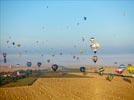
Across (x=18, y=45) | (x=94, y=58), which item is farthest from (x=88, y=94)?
(x=18, y=45)

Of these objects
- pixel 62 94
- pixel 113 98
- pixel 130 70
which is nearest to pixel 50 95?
pixel 62 94

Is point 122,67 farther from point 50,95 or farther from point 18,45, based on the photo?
point 50,95

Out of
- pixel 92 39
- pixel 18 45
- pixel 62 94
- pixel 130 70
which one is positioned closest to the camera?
pixel 62 94

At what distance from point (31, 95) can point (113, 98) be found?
32.1ft

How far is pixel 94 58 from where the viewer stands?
51.0 m

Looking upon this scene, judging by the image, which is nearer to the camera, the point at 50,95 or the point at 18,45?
the point at 50,95

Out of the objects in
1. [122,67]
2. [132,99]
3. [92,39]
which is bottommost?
[132,99]

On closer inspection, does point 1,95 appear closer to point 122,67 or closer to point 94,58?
point 94,58

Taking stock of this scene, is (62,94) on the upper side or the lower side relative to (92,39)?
lower

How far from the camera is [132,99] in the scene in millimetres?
36469

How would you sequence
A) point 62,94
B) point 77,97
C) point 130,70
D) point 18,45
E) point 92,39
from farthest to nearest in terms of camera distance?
point 18,45, point 130,70, point 92,39, point 62,94, point 77,97

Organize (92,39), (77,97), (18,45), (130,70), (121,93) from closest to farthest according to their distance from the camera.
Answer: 1. (77,97)
2. (121,93)
3. (92,39)
4. (130,70)
5. (18,45)

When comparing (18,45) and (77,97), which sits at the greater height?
(18,45)

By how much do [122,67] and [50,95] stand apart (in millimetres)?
30405
